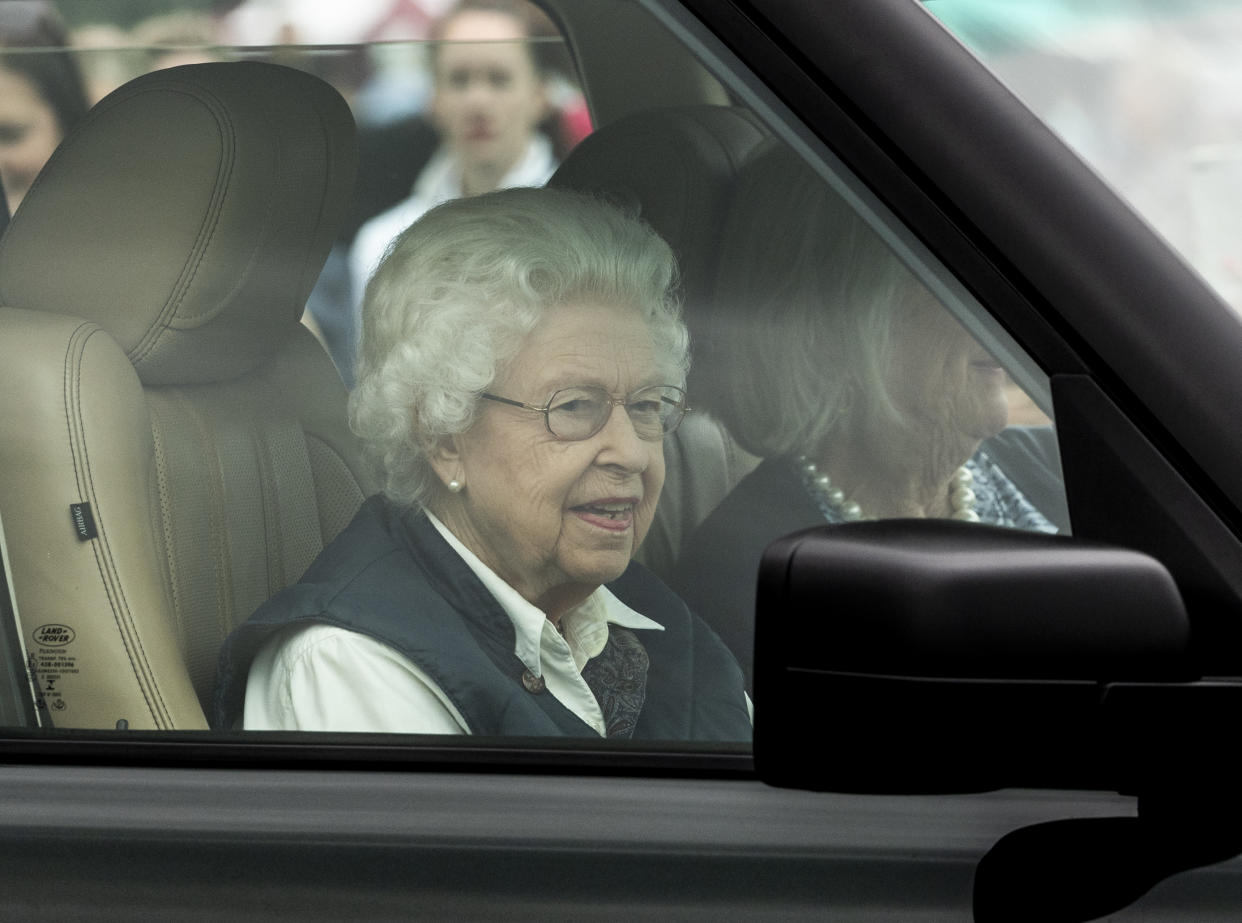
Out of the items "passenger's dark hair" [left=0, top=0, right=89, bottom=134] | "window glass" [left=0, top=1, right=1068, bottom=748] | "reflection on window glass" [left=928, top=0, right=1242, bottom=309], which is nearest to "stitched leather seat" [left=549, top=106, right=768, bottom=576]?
"window glass" [left=0, top=1, right=1068, bottom=748]

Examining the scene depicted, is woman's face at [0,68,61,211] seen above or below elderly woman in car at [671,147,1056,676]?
above

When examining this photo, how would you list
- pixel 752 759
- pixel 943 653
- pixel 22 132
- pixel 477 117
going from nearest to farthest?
pixel 943 653 < pixel 752 759 < pixel 477 117 < pixel 22 132

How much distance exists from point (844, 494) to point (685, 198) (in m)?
0.31

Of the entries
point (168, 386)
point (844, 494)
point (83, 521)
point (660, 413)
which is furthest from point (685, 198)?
point (83, 521)

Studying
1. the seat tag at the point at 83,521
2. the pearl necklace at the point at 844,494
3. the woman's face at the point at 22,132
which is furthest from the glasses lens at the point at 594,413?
the woman's face at the point at 22,132

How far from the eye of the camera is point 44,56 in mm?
1479

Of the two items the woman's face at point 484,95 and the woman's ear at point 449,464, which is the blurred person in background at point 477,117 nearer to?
the woman's face at point 484,95

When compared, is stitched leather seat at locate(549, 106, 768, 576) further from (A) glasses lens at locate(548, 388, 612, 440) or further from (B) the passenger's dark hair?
(B) the passenger's dark hair

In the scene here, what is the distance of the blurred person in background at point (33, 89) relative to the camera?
1.46 metres

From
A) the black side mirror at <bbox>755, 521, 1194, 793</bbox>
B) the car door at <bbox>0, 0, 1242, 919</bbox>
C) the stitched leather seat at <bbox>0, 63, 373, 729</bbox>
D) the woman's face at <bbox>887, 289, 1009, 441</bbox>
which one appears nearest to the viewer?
the black side mirror at <bbox>755, 521, 1194, 793</bbox>

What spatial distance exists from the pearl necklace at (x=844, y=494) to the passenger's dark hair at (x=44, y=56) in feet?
2.61

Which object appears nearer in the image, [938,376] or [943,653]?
[943,653]

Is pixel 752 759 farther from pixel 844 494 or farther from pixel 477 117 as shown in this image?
pixel 477 117

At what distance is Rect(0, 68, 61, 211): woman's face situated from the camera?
145 centimetres
